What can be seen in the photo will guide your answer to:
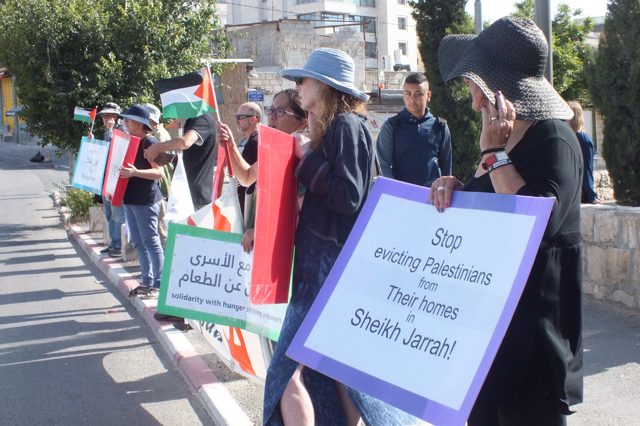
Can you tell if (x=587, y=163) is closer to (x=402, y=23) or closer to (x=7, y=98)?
(x=7, y=98)

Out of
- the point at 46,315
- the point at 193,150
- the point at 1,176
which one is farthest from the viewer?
the point at 1,176

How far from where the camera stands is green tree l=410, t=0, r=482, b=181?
12227 mm

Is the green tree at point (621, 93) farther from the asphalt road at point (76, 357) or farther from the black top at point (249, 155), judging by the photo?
the asphalt road at point (76, 357)

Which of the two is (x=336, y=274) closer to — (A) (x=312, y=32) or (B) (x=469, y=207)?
(B) (x=469, y=207)

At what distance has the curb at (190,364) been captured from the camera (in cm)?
467

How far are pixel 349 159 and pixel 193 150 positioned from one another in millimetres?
3547

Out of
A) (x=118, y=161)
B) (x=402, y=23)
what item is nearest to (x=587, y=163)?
(x=118, y=161)

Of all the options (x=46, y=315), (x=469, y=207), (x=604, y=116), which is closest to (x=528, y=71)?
(x=469, y=207)

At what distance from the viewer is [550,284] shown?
2.39 metres

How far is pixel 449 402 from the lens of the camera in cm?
227

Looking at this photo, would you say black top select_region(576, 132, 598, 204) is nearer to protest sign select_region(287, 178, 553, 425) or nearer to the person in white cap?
the person in white cap

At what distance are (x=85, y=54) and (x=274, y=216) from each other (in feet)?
38.7

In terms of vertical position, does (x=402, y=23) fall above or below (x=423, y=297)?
Answer: above

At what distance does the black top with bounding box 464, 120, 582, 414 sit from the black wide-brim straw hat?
63 mm
